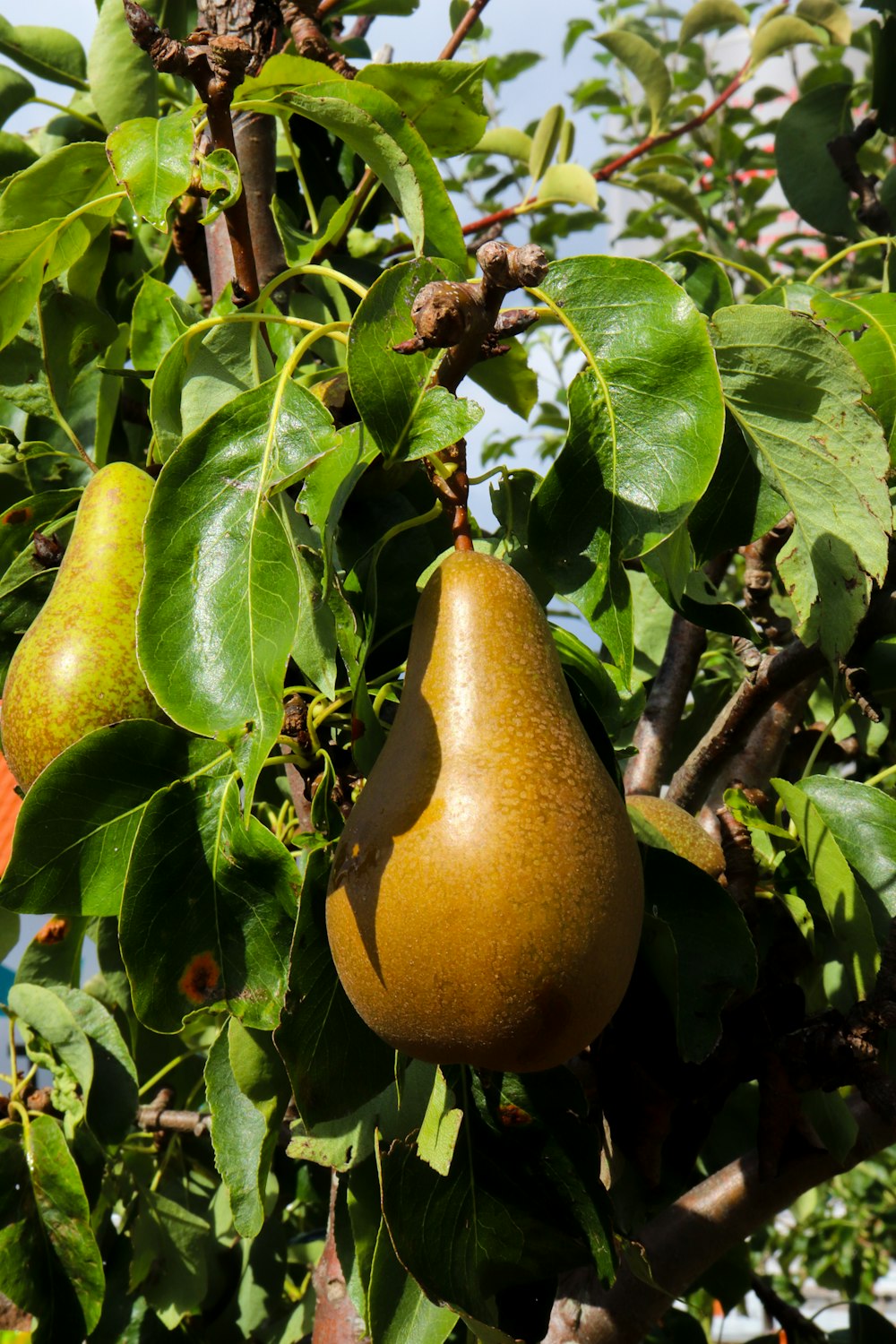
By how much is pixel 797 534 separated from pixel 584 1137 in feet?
1.73

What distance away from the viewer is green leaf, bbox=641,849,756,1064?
1020 millimetres

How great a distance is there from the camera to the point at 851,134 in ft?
6.28

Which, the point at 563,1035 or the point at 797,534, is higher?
the point at 797,534

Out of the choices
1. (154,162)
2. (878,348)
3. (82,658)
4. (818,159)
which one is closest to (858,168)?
(818,159)

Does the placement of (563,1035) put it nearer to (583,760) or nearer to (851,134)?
(583,760)

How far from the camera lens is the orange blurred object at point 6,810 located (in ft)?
4.25

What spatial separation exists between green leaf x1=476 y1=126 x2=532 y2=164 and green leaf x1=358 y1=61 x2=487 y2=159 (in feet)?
3.16

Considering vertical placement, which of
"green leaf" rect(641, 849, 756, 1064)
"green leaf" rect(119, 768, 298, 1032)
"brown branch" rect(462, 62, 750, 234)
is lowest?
"green leaf" rect(641, 849, 756, 1064)

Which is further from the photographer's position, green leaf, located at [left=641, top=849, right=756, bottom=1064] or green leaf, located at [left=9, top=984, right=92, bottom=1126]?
green leaf, located at [left=9, top=984, right=92, bottom=1126]

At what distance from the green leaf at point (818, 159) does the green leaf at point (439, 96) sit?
93 centimetres

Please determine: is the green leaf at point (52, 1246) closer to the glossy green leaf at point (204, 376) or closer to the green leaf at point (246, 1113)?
the green leaf at point (246, 1113)

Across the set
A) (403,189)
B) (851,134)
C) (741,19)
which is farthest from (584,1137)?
(741,19)

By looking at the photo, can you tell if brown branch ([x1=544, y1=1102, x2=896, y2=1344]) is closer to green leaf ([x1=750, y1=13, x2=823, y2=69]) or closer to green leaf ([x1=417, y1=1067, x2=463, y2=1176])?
green leaf ([x1=417, y1=1067, x2=463, y2=1176])

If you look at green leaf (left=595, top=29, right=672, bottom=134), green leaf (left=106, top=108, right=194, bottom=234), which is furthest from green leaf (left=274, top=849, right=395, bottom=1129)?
green leaf (left=595, top=29, right=672, bottom=134)
